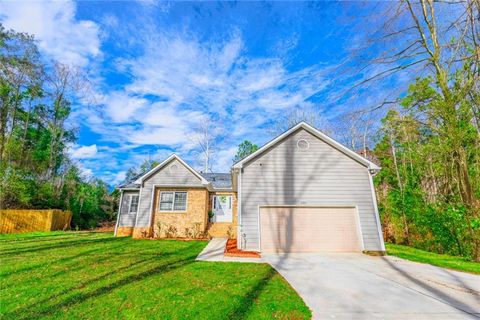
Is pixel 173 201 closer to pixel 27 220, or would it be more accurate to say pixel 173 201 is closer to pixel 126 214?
pixel 126 214

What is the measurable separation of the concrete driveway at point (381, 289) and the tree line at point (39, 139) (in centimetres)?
1852

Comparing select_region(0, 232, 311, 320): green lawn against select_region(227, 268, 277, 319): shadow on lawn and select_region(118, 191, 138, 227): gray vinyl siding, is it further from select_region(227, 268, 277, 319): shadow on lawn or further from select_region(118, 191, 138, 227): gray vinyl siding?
select_region(118, 191, 138, 227): gray vinyl siding

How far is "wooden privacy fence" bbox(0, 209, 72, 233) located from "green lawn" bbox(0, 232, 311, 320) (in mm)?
12176

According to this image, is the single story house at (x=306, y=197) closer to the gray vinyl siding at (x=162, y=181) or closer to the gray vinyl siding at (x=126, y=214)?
the gray vinyl siding at (x=162, y=181)

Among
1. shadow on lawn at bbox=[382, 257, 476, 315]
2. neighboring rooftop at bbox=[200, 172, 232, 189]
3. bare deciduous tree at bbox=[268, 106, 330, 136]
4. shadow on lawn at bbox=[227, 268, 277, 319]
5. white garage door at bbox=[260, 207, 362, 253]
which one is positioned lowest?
shadow on lawn at bbox=[382, 257, 476, 315]

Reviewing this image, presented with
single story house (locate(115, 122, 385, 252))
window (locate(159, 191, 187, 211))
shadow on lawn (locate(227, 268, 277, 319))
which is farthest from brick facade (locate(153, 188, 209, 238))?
shadow on lawn (locate(227, 268, 277, 319))

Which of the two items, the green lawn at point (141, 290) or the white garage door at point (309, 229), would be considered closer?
the green lawn at point (141, 290)

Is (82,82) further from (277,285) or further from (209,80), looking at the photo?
(277,285)

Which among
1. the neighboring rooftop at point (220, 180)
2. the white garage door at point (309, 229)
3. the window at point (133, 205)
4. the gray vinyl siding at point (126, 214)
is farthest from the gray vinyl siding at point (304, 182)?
the gray vinyl siding at point (126, 214)

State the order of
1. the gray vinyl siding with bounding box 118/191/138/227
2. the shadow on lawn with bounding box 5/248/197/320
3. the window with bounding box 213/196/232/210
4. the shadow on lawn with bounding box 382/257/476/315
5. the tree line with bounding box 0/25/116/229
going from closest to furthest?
the shadow on lawn with bounding box 5/248/197/320 → the shadow on lawn with bounding box 382/257/476/315 → the tree line with bounding box 0/25/116/229 → the gray vinyl siding with bounding box 118/191/138/227 → the window with bounding box 213/196/232/210

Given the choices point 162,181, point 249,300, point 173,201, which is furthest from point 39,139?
point 249,300

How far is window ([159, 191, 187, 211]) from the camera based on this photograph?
13445mm

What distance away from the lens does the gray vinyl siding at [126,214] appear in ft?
48.8

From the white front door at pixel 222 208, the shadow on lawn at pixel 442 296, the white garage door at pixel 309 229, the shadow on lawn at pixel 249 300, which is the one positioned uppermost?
the white front door at pixel 222 208
